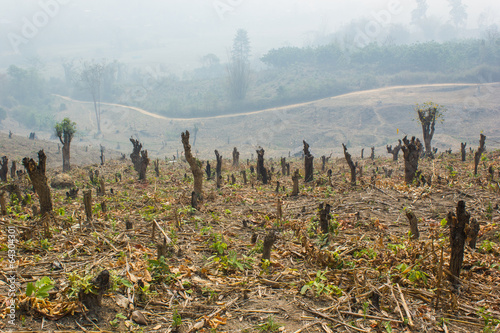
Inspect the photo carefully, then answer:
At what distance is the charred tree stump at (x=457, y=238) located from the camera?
13.8ft

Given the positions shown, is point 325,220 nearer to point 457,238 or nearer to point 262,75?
point 457,238

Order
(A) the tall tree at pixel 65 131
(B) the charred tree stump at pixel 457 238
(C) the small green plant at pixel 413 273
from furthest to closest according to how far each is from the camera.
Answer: (A) the tall tree at pixel 65 131 → (C) the small green plant at pixel 413 273 → (B) the charred tree stump at pixel 457 238

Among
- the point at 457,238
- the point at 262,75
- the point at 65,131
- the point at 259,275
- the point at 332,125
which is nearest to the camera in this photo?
the point at 457,238

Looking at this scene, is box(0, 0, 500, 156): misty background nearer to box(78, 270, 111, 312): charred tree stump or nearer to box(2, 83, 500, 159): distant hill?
box(2, 83, 500, 159): distant hill

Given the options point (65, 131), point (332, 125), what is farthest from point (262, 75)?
point (65, 131)

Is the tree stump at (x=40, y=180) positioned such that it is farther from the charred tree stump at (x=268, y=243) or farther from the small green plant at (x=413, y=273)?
the small green plant at (x=413, y=273)

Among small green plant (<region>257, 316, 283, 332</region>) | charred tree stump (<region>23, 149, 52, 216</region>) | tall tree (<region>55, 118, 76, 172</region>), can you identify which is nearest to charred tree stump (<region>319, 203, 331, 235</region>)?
small green plant (<region>257, 316, 283, 332</region>)

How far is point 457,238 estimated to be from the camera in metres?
4.32

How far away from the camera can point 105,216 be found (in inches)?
320

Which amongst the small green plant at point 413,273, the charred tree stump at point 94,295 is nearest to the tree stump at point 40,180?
the charred tree stump at point 94,295

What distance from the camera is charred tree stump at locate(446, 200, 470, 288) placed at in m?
4.20

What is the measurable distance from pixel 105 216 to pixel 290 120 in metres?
51.7

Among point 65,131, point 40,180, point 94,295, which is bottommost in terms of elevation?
point 94,295

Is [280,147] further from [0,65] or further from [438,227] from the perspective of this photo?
[0,65]
